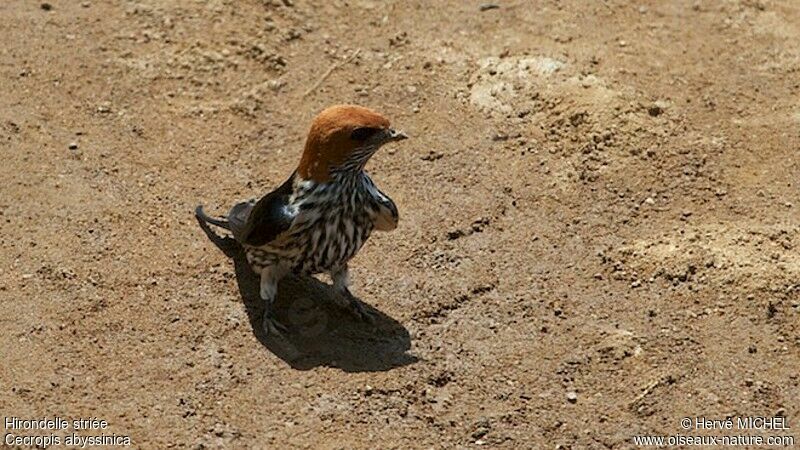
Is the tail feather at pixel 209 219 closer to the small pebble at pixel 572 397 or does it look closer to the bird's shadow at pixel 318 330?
the bird's shadow at pixel 318 330

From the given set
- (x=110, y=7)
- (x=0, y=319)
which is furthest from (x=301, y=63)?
(x=0, y=319)

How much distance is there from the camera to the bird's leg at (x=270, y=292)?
821 centimetres

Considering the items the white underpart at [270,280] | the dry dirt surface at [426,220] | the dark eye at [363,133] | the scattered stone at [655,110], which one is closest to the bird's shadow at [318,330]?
the dry dirt surface at [426,220]

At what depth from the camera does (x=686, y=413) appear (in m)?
7.50

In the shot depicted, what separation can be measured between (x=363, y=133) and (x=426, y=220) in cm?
143

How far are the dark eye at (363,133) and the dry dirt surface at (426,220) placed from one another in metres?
Result: 1.12

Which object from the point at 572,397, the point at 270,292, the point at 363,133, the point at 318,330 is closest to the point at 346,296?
the point at 318,330

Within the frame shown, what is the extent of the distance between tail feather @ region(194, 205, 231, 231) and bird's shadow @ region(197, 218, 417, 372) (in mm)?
137

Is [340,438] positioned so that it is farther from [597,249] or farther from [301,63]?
[301,63]

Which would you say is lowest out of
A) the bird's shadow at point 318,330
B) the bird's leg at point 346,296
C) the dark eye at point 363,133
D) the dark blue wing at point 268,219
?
the bird's shadow at point 318,330

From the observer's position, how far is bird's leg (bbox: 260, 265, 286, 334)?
821 cm

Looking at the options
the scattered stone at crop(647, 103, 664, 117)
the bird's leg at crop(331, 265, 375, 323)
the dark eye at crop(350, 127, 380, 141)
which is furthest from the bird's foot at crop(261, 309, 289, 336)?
the scattered stone at crop(647, 103, 664, 117)

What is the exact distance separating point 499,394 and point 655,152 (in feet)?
8.47

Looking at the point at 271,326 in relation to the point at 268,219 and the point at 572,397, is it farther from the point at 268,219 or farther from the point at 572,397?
the point at 572,397
